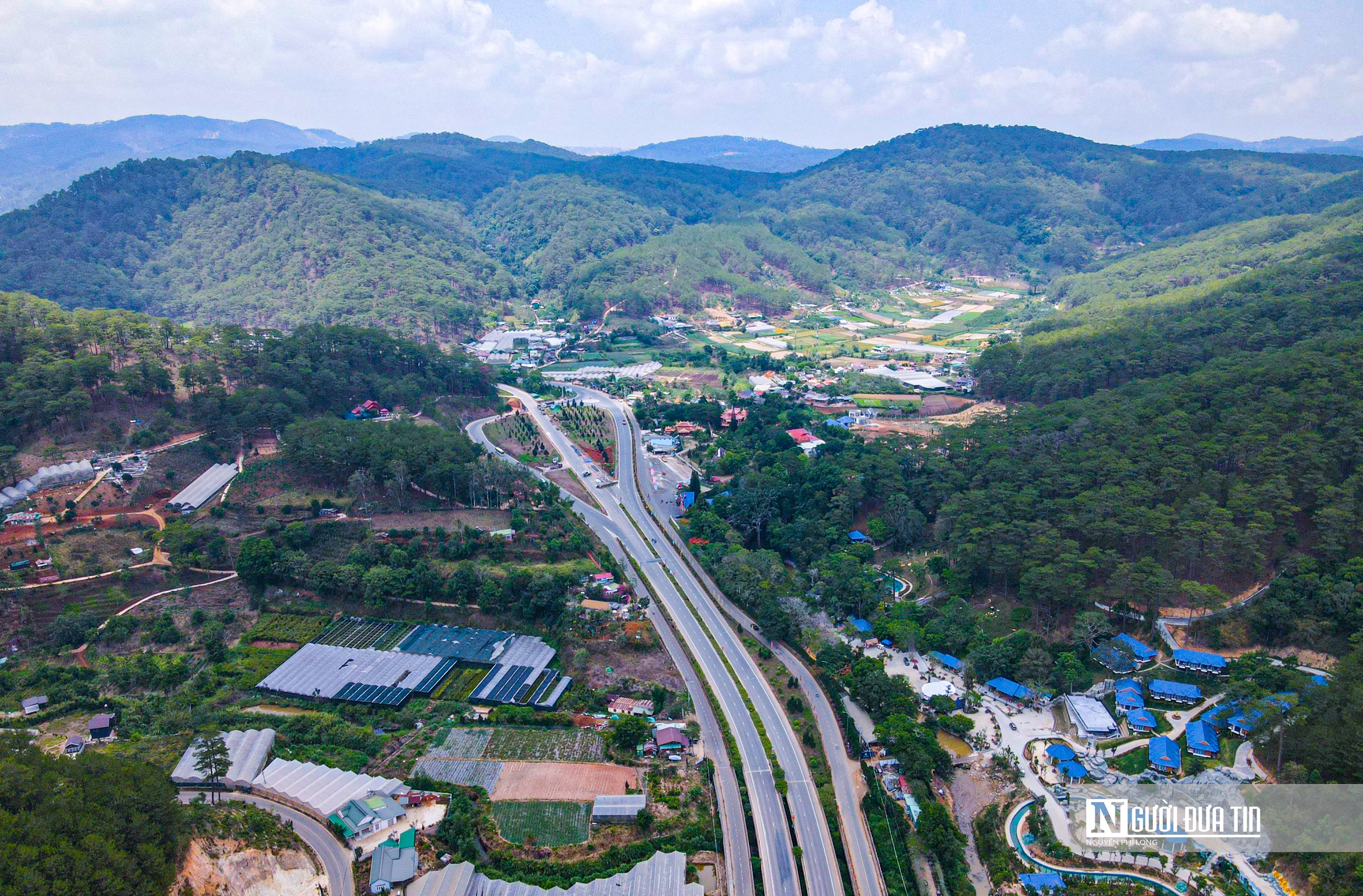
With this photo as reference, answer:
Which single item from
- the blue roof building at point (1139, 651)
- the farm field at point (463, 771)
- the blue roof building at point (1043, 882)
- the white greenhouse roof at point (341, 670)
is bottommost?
the white greenhouse roof at point (341, 670)

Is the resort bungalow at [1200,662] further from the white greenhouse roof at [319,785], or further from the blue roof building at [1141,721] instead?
the white greenhouse roof at [319,785]

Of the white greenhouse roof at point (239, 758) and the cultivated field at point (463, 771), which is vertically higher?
the white greenhouse roof at point (239, 758)

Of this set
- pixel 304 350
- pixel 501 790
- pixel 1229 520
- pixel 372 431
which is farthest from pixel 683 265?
pixel 501 790

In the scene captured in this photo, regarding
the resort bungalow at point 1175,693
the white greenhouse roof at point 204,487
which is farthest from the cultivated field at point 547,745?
the white greenhouse roof at point 204,487

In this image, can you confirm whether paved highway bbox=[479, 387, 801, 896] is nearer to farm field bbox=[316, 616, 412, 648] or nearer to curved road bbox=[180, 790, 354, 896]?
curved road bbox=[180, 790, 354, 896]

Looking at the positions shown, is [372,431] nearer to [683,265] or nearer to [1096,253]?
[683,265]

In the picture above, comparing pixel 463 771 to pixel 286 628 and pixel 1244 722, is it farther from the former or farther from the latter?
pixel 1244 722

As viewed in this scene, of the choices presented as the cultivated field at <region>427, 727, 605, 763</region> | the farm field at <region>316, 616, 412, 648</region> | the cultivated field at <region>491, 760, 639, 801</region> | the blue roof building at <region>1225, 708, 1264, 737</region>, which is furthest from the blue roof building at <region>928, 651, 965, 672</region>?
the farm field at <region>316, 616, 412, 648</region>
